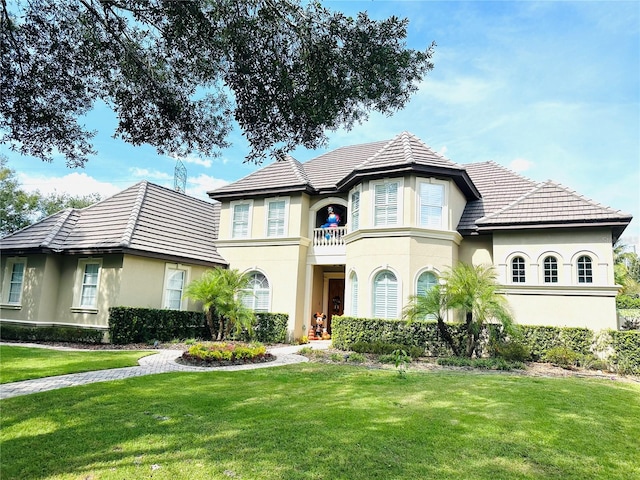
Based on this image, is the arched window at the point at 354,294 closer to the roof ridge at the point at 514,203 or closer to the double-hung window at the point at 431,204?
the double-hung window at the point at 431,204

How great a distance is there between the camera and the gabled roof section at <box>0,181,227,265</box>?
17.2 meters

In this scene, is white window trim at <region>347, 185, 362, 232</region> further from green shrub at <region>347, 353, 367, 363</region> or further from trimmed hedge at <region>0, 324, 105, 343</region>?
trimmed hedge at <region>0, 324, 105, 343</region>

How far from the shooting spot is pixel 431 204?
1711 centimetres

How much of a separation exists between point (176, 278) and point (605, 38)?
17433 millimetres

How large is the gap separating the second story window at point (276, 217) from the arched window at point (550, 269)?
1155 cm

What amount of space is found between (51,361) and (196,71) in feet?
29.3

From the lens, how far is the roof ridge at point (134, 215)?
54.6 feet

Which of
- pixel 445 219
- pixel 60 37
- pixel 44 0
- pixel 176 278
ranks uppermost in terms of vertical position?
pixel 44 0

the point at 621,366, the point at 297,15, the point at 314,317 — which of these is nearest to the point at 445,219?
the point at 621,366

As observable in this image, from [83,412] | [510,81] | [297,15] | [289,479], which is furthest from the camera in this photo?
[510,81]

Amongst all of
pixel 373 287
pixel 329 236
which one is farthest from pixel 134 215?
pixel 373 287

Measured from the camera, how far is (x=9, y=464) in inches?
181

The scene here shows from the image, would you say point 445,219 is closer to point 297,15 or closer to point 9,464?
point 297,15

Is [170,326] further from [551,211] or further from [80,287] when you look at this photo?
[551,211]
